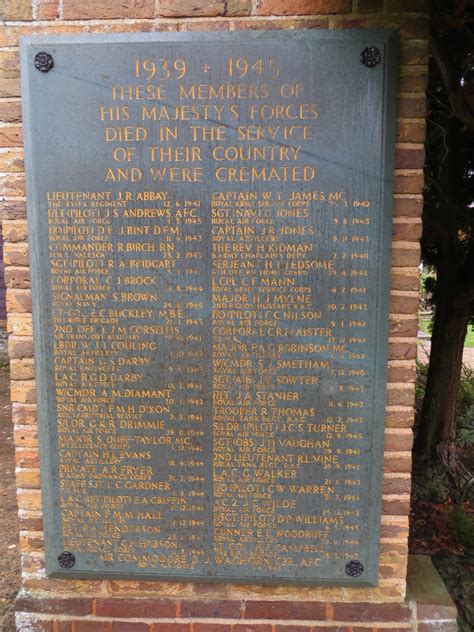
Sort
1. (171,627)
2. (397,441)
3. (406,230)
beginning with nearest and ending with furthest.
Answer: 1. (406,230)
2. (397,441)
3. (171,627)

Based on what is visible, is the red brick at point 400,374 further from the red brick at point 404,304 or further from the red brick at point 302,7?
the red brick at point 302,7

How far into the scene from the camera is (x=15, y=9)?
77.4 inches

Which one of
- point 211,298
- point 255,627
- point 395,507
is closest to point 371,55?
point 211,298

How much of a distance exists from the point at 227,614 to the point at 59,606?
73 cm

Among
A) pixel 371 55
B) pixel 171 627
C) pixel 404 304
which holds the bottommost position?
pixel 171 627

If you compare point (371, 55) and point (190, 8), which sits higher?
point (190, 8)

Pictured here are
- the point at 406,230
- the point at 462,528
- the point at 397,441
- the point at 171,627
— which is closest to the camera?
the point at 406,230

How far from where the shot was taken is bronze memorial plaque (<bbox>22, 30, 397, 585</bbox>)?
192cm

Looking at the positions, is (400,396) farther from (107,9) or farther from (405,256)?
(107,9)

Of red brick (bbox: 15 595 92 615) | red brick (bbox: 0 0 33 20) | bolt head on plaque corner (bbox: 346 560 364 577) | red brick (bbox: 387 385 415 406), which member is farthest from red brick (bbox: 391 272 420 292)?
red brick (bbox: 15 595 92 615)

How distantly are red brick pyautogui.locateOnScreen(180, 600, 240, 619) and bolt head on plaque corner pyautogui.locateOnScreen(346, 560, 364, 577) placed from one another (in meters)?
0.49

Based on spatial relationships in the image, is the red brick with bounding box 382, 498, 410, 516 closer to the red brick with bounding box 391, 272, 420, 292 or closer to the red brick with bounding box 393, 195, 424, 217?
the red brick with bounding box 391, 272, 420, 292

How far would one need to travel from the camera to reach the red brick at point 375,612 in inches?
84.4

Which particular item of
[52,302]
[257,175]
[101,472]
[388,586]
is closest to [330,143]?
[257,175]
